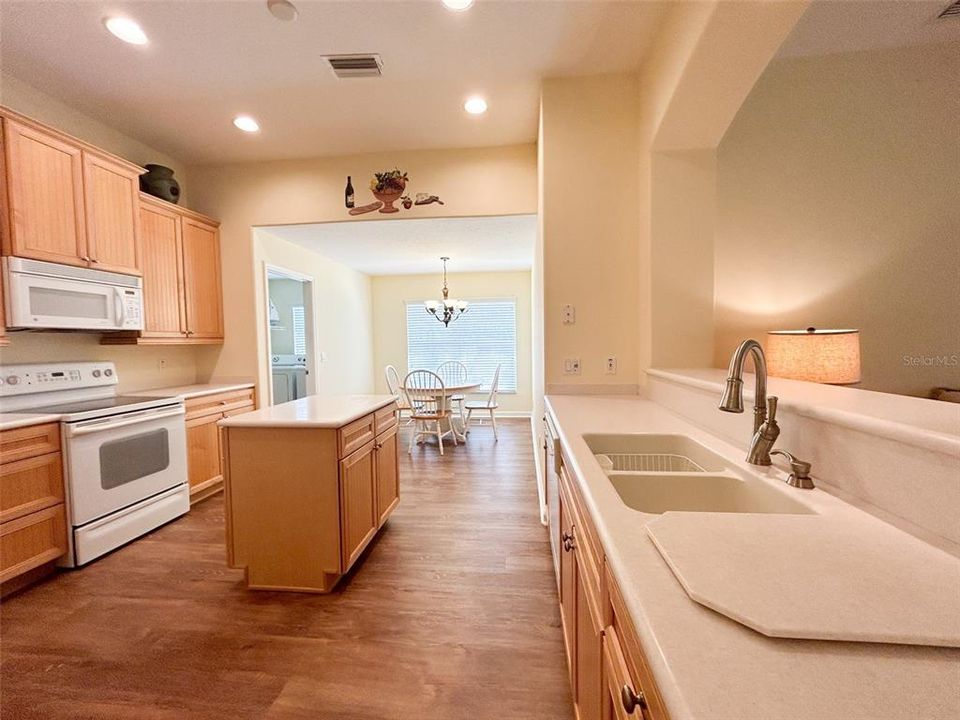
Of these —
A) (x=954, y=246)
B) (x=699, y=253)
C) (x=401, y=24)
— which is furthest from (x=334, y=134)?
(x=954, y=246)

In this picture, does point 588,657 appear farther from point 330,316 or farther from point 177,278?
point 330,316

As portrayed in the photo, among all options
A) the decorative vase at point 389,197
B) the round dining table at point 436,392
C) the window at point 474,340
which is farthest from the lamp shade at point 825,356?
the window at point 474,340

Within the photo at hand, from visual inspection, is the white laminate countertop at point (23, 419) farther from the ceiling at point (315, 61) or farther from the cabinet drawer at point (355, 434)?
the ceiling at point (315, 61)

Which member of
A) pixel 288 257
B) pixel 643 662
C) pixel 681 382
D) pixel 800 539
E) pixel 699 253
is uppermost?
pixel 288 257

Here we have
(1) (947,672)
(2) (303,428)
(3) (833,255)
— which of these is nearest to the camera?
(1) (947,672)

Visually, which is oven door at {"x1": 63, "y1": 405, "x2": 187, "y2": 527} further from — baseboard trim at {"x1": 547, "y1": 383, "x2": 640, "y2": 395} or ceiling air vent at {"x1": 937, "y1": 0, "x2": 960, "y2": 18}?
ceiling air vent at {"x1": 937, "y1": 0, "x2": 960, "y2": 18}

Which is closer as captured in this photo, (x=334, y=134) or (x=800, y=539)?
(x=800, y=539)

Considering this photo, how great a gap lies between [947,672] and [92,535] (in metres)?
3.22

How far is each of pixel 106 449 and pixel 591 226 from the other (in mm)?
3105

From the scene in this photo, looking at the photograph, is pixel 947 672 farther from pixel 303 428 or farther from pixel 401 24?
pixel 401 24

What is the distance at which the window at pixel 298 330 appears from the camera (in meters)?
5.08

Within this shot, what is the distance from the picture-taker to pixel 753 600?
49 centimetres

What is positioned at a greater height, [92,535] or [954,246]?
[954,246]

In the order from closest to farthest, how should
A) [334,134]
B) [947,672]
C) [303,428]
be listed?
[947,672], [303,428], [334,134]
